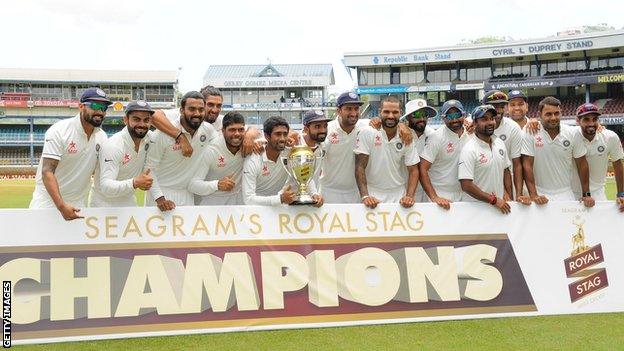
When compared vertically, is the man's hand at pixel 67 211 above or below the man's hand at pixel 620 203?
above

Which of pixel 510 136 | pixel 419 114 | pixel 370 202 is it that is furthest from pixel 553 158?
pixel 370 202

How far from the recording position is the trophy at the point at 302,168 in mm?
5164

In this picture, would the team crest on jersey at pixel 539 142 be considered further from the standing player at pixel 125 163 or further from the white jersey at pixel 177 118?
the standing player at pixel 125 163

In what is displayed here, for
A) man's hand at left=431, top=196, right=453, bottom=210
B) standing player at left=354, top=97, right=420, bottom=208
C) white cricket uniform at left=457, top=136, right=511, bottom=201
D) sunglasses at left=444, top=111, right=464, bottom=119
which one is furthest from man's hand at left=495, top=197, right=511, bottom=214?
sunglasses at left=444, top=111, right=464, bottom=119

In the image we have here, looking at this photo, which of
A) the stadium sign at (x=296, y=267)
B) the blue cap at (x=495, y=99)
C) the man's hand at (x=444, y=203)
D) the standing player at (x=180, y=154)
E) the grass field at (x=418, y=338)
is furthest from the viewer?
the blue cap at (x=495, y=99)

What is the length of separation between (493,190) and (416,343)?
7.10 feet

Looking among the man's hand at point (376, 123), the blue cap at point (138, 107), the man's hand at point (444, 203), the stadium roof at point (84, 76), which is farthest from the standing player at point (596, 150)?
the stadium roof at point (84, 76)

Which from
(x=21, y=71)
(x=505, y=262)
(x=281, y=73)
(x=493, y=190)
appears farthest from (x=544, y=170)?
(x=21, y=71)

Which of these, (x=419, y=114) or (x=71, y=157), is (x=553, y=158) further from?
(x=71, y=157)

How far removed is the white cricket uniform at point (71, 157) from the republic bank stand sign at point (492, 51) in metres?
48.4

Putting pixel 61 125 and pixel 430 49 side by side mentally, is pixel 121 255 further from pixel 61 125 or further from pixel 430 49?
pixel 430 49

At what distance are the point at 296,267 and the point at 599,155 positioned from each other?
386 cm

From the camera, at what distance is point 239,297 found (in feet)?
16.6

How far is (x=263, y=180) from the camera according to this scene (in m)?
5.71
